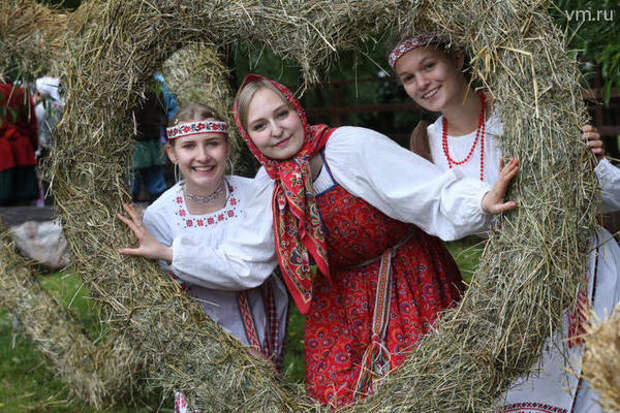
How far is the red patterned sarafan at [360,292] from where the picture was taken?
3266 millimetres

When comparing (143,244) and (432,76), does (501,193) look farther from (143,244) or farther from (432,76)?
(143,244)

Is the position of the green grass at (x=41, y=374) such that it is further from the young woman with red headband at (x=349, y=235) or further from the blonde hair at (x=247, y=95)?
the blonde hair at (x=247, y=95)

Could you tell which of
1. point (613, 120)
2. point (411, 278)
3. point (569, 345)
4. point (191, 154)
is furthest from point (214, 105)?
point (613, 120)

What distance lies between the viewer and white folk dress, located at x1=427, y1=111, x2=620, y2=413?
3.04 metres

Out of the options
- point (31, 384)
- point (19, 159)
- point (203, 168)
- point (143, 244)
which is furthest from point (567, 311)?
point (19, 159)

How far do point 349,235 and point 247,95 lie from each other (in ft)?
2.56

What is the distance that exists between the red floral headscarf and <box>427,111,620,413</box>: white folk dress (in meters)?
0.70

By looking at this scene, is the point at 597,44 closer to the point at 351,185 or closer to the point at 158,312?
the point at 351,185

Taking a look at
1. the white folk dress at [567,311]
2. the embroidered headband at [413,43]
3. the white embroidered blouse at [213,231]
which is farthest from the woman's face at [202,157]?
the white folk dress at [567,311]

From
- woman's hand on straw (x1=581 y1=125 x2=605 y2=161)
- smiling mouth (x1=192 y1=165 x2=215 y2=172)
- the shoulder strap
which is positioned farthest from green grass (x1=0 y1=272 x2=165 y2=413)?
woman's hand on straw (x1=581 y1=125 x2=605 y2=161)

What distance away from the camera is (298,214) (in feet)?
10.5

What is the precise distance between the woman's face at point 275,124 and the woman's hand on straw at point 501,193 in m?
0.90

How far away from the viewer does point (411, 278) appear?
3.41 m

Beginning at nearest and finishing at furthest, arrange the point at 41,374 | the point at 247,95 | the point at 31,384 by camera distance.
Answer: the point at 247,95 → the point at 31,384 → the point at 41,374
